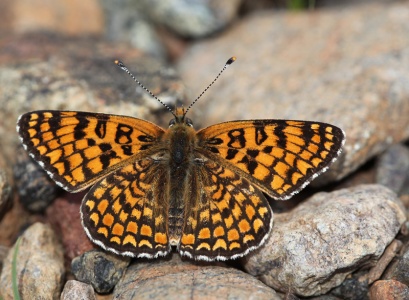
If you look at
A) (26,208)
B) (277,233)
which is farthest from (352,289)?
(26,208)

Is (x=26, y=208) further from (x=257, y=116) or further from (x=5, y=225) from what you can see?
(x=257, y=116)

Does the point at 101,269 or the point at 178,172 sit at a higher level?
the point at 178,172

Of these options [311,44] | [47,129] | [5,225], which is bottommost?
[5,225]

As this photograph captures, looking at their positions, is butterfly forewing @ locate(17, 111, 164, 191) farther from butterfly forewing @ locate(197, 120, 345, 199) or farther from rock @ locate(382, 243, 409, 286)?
rock @ locate(382, 243, 409, 286)

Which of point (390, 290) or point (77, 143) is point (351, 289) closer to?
point (390, 290)

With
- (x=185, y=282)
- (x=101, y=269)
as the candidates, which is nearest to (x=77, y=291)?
(x=101, y=269)

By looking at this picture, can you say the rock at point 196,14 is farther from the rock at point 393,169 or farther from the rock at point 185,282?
the rock at point 185,282
